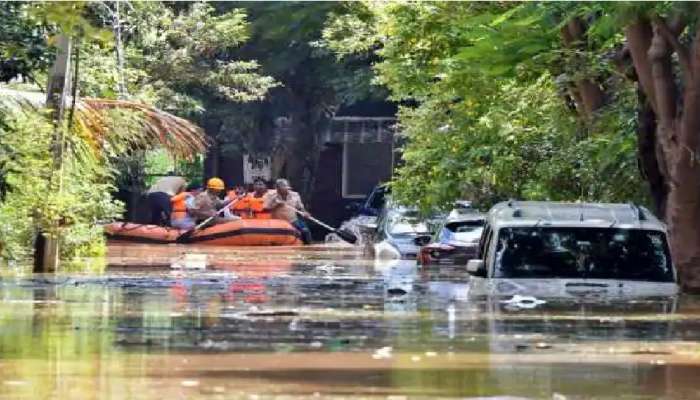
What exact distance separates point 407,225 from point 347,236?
11171 millimetres

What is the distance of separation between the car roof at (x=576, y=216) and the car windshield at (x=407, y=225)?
615 inches

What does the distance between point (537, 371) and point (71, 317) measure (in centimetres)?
680

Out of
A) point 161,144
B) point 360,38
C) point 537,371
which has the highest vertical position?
point 360,38

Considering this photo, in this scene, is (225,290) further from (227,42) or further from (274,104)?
(274,104)

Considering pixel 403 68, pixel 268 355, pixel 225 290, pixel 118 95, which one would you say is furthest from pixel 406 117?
pixel 268 355

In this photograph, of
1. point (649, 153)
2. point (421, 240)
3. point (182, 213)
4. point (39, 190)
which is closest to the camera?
point (649, 153)

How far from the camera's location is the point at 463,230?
2967 centimetres

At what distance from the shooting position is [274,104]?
5094 centimetres

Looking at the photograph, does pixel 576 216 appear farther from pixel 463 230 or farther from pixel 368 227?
pixel 368 227

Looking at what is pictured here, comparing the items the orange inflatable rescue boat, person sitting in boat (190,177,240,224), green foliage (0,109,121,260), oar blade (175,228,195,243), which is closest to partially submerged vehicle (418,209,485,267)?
green foliage (0,109,121,260)

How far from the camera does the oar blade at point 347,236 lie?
45.8 metres

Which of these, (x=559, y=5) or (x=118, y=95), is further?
(x=118, y=95)

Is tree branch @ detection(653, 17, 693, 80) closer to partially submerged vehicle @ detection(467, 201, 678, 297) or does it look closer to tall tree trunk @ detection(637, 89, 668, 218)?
tall tree trunk @ detection(637, 89, 668, 218)

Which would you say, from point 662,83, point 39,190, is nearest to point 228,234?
point 39,190
